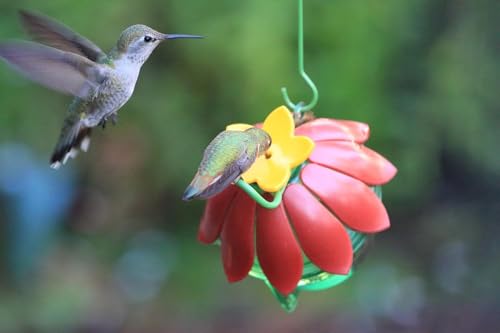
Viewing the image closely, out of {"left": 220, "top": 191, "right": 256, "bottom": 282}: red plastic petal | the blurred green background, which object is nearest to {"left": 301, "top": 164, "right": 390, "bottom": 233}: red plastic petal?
{"left": 220, "top": 191, "right": 256, "bottom": 282}: red plastic petal

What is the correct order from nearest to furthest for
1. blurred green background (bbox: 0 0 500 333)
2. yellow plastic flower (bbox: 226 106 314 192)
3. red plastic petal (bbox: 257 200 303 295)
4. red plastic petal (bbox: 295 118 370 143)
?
yellow plastic flower (bbox: 226 106 314 192), red plastic petal (bbox: 257 200 303 295), red plastic petal (bbox: 295 118 370 143), blurred green background (bbox: 0 0 500 333)

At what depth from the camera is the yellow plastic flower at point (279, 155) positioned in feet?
5.25

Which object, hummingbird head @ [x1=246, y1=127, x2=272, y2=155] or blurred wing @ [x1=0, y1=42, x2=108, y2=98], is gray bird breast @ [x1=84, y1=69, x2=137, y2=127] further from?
hummingbird head @ [x1=246, y1=127, x2=272, y2=155]

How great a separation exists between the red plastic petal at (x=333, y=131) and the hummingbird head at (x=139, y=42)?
54cm

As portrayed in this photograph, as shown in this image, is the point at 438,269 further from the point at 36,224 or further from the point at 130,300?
the point at 36,224

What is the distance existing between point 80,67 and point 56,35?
206 mm

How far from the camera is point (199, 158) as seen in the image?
407cm

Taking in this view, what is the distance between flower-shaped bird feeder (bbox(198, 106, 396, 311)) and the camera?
1.70m

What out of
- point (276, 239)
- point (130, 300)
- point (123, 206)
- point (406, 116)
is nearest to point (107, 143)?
point (123, 206)

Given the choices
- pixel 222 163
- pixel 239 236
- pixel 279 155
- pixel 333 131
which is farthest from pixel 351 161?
pixel 222 163

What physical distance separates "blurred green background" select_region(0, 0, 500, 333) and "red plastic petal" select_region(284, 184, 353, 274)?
2.00 meters

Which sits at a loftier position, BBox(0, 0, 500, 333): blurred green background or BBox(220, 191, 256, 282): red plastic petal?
BBox(220, 191, 256, 282): red plastic petal

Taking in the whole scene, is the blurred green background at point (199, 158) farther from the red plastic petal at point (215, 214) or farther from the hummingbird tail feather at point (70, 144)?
the hummingbird tail feather at point (70, 144)

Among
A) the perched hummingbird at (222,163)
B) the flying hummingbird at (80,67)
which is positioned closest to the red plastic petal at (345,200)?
the perched hummingbird at (222,163)
